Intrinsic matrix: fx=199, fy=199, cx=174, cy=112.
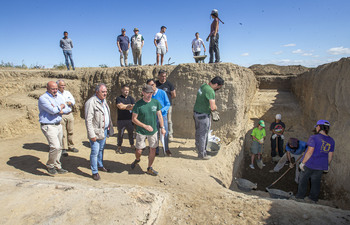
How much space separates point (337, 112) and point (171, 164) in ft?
14.6

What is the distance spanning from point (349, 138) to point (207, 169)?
3102mm

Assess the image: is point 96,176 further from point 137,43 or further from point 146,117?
point 137,43

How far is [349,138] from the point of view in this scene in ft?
14.0

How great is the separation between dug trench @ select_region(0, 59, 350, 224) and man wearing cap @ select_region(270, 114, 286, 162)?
45 centimetres

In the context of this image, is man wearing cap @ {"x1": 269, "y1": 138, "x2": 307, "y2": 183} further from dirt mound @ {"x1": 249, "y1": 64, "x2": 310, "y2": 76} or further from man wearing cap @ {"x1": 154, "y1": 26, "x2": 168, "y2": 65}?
dirt mound @ {"x1": 249, "y1": 64, "x2": 310, "y2": 76}

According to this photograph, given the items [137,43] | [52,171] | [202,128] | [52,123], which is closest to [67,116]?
[52,123]

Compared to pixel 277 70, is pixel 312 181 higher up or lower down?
lower down

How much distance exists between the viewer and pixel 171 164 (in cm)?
461

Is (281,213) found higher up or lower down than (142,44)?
lower down

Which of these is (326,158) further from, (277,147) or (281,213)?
(277,147)

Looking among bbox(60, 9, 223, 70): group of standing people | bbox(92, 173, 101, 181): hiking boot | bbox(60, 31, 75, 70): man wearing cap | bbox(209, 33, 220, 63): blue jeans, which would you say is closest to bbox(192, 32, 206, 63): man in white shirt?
bbox(60, 9, 223, 70): group of standing people

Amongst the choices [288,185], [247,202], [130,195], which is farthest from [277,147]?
[130,195]

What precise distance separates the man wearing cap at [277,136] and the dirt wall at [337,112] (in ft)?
4.01

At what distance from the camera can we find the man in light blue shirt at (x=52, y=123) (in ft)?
12.2
